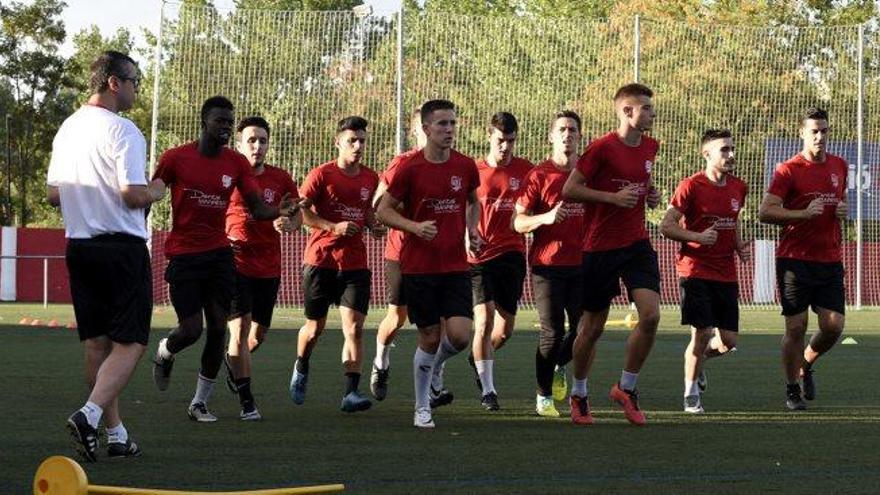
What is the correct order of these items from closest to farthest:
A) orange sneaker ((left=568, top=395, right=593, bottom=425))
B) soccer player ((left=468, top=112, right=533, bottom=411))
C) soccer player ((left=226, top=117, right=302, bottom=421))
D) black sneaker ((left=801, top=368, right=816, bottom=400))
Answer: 1. orange sneaker ((left=568, top=395, right=593, bottom=425))
2. soccer player ((left=226, top=117, right=302, bottom=421))
3. black sneaker ((left=801, top=368, right=816, bottom=400))
4. soccer player ((left=468, top=112, right=533, bottom=411))

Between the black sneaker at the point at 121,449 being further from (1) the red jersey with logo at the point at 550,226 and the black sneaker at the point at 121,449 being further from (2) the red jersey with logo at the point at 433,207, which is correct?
(1) the red jersey with logo at the point at 550,226

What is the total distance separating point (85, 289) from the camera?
9.31 m

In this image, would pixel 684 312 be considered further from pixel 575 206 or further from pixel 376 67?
pixel 376 67

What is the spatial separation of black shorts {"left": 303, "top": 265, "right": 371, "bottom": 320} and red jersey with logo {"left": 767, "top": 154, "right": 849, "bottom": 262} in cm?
312

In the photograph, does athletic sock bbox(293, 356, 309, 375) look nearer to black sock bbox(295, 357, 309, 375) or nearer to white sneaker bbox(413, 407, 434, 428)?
black sock bbox(295, 357, 309, 375)

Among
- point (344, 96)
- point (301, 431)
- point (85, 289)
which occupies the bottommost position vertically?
point (301, 431)

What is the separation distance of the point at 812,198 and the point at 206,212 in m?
4.75

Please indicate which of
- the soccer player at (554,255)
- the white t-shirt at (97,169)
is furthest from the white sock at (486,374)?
the white t-shirt at (97,169)

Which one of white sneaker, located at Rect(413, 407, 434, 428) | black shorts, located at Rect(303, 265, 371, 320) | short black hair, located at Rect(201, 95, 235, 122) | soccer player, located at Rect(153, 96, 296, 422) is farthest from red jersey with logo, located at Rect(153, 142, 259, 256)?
black shorts, located at Rect(303, 265, 371, 320)

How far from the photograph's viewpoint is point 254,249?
42.5 feet

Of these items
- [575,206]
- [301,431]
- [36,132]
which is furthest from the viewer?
[36,132]

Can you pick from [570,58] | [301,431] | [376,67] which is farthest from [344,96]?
[301,431]

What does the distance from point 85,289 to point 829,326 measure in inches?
250

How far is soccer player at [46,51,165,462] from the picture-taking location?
908 cm
